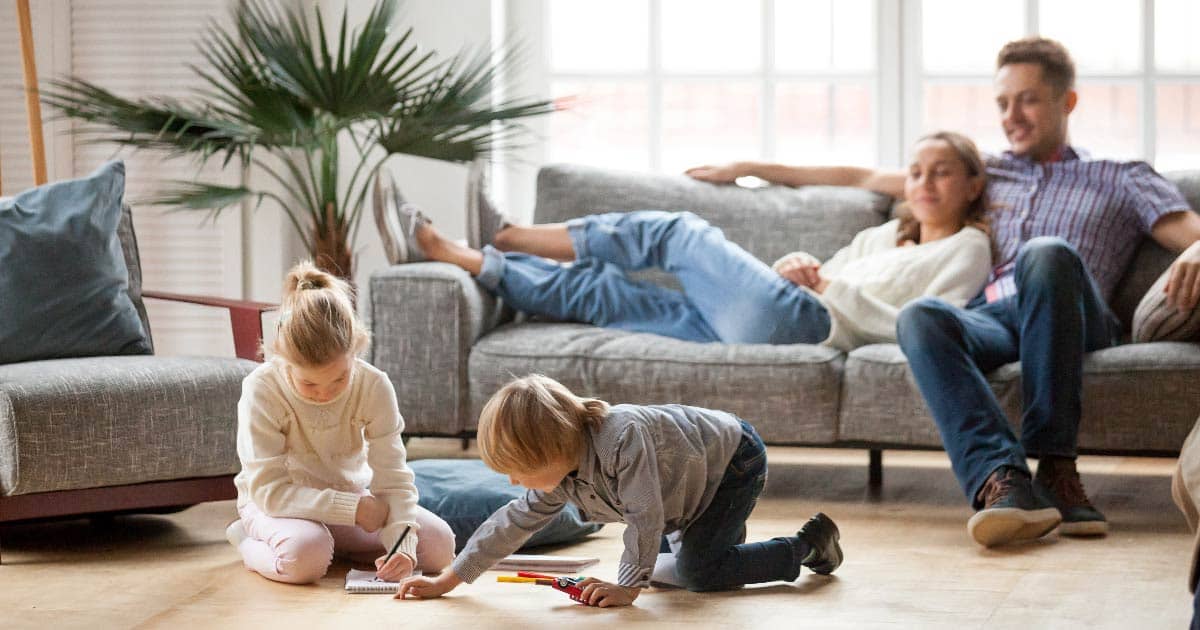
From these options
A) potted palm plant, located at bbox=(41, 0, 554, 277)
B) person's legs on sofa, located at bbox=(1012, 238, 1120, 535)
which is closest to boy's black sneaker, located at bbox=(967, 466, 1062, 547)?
person's legs on sofa, located at bbox=(1012, 238, 1120, 535)

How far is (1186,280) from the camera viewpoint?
3.02 meters

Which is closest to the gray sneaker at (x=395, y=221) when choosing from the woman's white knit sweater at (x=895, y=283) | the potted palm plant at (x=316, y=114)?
the potted palm plant at (x=316, y=114)

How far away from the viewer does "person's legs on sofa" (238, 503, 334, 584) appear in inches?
97.8

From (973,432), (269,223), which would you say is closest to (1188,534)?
(973,432)

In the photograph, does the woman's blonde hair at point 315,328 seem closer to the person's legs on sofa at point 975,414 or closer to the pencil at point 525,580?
the pencil at point 525,580

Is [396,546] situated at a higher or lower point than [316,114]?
lower

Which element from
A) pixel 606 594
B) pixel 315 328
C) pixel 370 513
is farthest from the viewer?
pixel 370 513

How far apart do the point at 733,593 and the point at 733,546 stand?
8 cm

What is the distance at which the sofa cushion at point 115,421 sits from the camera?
106 inches

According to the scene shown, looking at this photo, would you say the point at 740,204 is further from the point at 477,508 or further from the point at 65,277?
the point at 65,277

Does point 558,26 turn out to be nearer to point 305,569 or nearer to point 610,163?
point 610,163

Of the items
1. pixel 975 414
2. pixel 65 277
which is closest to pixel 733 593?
pixel 975 414

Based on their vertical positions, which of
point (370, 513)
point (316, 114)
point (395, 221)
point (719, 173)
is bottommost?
point (370, 513)

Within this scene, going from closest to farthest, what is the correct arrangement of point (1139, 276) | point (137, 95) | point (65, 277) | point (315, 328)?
point (315, 328) < point (65, 277) < point (1139, 276) < point (137, 95)
